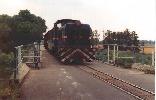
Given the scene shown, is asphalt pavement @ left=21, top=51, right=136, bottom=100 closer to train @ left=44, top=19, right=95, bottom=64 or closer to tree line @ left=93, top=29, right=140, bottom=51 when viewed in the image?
train @ left=44, top=19, right=95, bottom=64

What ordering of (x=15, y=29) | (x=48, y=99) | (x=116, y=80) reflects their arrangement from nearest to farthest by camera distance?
(x=48, y=99), (x=116, y=80), (x=15, y=29)

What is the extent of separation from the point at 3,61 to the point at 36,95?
22.1 meters

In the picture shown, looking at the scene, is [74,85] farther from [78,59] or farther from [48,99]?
[78,59]

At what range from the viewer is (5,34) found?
192 feet

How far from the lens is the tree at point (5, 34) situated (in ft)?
159

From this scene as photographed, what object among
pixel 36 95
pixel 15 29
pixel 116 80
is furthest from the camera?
pixel 15 29

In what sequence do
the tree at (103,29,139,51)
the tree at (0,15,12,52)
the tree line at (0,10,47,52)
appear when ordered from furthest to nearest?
the tree line at (0,10,47,52), the tree at (103,29,139,51), the tree at (0,15,12,52)

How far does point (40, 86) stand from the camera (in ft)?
45.6

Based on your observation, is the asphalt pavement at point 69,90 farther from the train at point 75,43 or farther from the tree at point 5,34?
the tree at point 5,34

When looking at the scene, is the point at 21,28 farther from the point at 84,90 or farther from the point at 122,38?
the point at 84,90

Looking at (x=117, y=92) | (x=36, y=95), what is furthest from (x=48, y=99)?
(x=117, y=92)

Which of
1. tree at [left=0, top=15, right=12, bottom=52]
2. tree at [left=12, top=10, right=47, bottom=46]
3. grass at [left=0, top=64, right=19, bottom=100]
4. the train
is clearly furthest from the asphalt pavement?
tree at [left=12, top=10, right=47, bottom=46]

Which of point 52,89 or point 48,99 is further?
point 52,89

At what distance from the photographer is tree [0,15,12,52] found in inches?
1905
